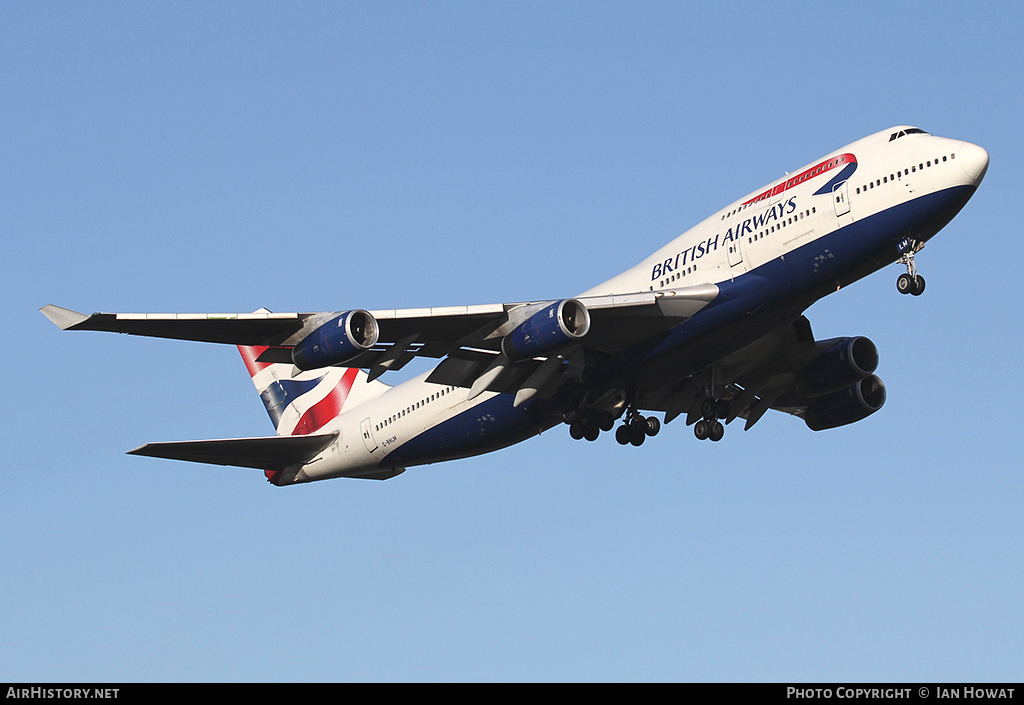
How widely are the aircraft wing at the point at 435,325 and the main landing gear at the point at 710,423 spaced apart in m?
4.16

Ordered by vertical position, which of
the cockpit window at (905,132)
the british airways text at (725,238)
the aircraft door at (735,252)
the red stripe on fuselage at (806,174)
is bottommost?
the aircraft door at (735,252)

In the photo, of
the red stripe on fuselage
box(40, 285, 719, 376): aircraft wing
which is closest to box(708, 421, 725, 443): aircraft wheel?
box(40, 285, 719, 376): aircraft wing

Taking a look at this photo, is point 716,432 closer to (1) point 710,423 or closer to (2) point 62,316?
(1) point 710,423

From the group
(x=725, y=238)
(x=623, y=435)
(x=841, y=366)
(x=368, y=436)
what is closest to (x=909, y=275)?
(x=725, y=238)

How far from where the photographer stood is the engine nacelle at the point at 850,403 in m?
39.3

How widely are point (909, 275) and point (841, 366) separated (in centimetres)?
740

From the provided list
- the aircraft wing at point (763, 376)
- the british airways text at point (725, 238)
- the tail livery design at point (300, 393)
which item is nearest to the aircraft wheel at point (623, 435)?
the aircraft wing at point (763, 376)

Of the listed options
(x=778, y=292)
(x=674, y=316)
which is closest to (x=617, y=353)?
(x=674, y=316)

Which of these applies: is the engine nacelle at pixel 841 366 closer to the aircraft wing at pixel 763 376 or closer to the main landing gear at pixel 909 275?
the aircraft wing at pixel 763 376

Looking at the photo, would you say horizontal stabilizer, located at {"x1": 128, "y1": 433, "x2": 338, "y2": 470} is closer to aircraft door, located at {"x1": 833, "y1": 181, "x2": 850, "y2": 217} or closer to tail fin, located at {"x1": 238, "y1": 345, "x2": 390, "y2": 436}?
tail fin, located at {"x1": 238, "y1": 345, "x2": 390, "y2": 436}

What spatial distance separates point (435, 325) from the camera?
103 feet

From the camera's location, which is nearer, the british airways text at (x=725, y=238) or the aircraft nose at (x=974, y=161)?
the aircraft nose at (x=974, y=161)

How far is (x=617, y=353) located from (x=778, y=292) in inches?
189
